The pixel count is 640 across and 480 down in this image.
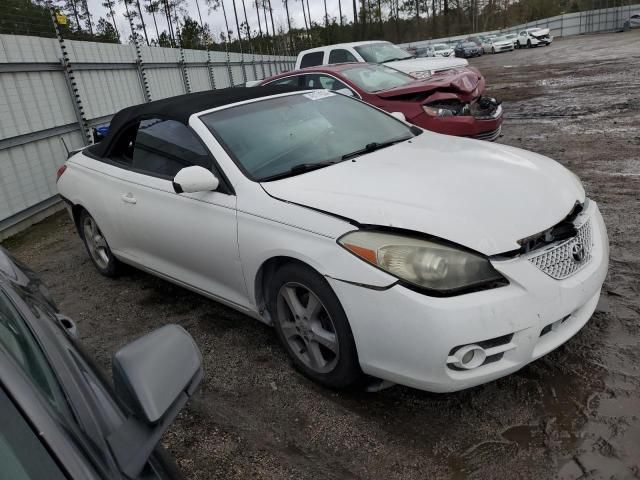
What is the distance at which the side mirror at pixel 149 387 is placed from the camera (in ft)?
3.55

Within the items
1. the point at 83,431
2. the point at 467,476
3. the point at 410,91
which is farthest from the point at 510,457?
the point at 410,91

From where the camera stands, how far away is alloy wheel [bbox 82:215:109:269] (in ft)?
15.1

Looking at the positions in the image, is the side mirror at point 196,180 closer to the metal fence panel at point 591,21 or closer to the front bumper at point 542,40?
the front bumper at point 542,40

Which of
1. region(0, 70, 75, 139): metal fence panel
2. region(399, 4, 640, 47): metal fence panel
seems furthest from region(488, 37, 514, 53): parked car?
region(0, 70, 75, 139): metal fence panel

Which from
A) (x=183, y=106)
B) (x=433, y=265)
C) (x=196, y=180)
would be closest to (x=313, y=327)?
(x=433, y=265)

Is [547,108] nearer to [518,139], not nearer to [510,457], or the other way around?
[518,139]

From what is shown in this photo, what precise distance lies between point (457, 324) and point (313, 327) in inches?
32.4

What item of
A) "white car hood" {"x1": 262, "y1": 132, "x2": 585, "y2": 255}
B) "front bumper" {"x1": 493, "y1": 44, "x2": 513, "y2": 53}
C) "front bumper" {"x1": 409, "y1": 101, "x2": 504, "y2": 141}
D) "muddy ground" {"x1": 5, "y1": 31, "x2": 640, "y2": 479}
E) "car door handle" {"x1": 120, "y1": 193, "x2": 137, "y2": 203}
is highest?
"white car hood" {"x1": 262, "y1": 132, "x2": 585, "y2": 255}

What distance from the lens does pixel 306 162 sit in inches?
124

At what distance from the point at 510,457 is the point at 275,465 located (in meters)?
1.02

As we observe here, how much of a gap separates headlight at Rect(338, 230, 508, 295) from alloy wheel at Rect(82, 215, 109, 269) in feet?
10.2

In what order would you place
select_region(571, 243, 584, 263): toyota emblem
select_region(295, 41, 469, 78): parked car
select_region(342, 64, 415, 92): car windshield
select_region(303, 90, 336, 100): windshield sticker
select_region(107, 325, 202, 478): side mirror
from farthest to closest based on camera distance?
1. select_region(295, 41, 469, 78): parked car
2. select_region(342, 64, 415, 92): car windshield
3. select_region(303, 90, 336, 100): windshield sticker
4. select_region(571, 243, 584, 263): toyota emblem
5. select_region(107, 325, 202, 478): side mirror

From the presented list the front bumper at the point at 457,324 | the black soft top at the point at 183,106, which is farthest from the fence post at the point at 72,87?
the front bumper at the point at 457,324

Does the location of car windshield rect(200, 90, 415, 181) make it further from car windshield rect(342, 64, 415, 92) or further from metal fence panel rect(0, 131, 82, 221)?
metal fence panel rect(0, 131, 82, 221)
